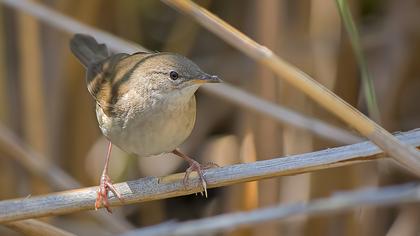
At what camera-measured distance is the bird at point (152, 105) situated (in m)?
2.82

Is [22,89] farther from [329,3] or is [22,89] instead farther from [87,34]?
[329,3]

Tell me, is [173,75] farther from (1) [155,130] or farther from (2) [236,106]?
(2) [236,106]

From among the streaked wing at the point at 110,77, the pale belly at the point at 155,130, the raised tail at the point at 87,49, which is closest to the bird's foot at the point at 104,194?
the pale belly at the point at 155,130

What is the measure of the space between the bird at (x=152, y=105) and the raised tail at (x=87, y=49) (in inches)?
12.0

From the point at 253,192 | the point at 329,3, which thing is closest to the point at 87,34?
the point at 253,192

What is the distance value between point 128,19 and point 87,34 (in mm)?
792

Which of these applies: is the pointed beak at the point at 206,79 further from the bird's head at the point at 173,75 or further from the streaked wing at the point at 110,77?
the streaked wing at the point at 110,77

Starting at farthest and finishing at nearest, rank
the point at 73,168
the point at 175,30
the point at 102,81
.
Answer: the point at 175,30
the point at 73,168
the point at 102,81

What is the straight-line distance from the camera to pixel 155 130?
2.81 metres

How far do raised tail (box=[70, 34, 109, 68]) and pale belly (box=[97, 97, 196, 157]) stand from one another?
1.96 feet

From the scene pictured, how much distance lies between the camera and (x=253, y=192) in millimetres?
3488

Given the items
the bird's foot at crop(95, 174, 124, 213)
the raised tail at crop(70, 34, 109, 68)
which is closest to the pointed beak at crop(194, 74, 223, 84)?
the bird's foot at crop(95, 174, 124, 213)

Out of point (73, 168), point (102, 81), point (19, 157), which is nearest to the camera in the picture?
point (102, 81)

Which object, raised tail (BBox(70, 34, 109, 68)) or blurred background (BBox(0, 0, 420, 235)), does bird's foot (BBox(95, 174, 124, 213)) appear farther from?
blurred background (BBox(0, 0, 420, 235))
